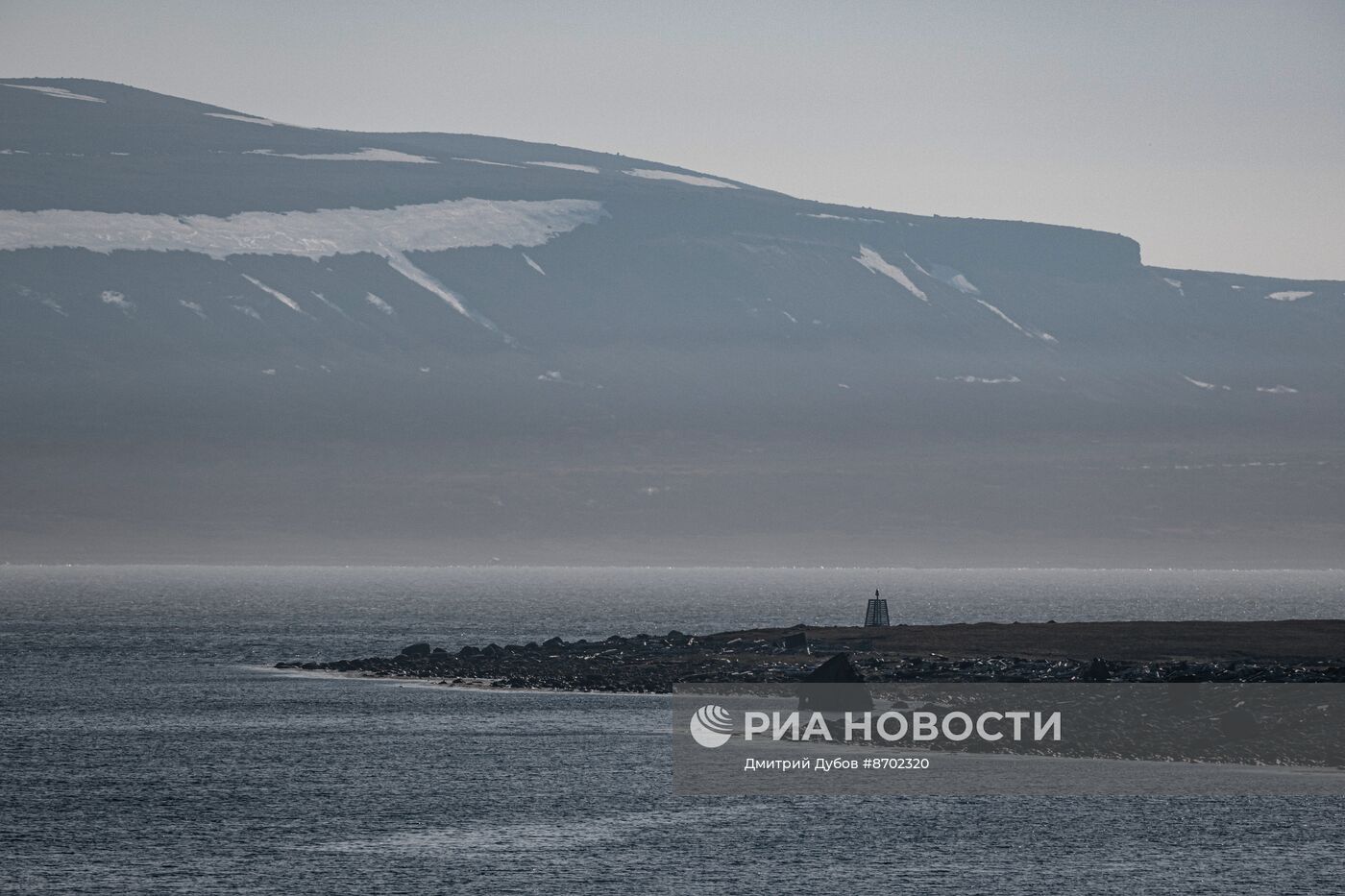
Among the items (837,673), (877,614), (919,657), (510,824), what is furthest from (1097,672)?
(877,614)

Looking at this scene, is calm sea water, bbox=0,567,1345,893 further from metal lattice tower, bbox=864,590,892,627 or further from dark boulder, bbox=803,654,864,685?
metal lattice tower, bbox=864,590,892,627

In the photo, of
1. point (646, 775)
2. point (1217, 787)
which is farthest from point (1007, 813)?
point (646, 775)

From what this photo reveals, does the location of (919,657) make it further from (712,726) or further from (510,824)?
(510,824)

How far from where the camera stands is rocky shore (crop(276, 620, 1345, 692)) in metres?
97.8

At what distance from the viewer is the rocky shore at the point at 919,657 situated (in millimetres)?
97750

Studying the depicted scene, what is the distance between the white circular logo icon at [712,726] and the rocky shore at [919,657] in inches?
310

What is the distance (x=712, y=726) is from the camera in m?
84.4

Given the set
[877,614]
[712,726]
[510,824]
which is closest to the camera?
[510,824]

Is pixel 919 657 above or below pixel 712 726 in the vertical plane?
above

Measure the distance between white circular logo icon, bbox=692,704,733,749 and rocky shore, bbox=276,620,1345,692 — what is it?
7.88 meters

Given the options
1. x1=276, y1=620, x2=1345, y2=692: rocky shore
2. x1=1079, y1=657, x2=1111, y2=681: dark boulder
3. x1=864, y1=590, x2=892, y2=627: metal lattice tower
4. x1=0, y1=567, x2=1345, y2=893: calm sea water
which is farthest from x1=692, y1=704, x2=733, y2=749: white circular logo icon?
x1=864, y1=590, x2=892, y2=627: metal lattice tower

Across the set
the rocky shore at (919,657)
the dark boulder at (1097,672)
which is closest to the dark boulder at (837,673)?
the rocky shore at (919,657)

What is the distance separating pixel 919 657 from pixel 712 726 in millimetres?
30516

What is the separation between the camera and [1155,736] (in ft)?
249
